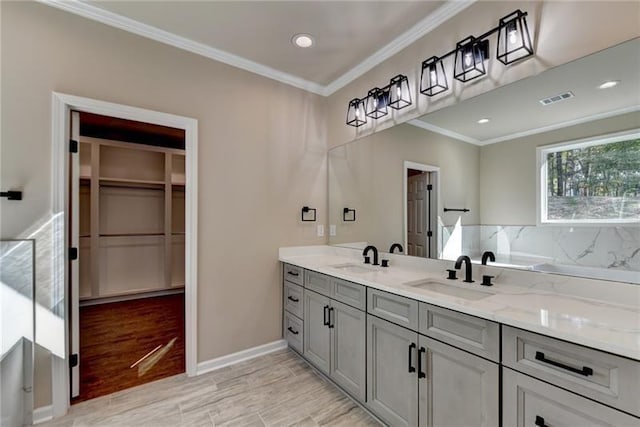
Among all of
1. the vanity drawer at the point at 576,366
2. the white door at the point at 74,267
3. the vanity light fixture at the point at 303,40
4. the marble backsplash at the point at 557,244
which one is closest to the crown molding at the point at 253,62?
the vanity light fixture at the point at 303,40

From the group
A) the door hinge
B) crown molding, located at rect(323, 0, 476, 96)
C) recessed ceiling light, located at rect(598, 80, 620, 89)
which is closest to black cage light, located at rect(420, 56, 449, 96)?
crown molding, located at rect(323, 0, 476, 96)

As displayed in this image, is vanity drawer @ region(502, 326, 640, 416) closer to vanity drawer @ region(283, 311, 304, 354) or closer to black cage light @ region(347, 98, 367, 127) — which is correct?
vanity drawer @ region(283, 311, 304, 354)

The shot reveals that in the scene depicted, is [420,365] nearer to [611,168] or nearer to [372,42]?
[611,168]

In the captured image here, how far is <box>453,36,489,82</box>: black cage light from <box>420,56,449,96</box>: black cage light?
111 millimetres

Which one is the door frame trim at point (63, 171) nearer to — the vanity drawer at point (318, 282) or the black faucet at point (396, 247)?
the vanity drawer at point (318, 282)

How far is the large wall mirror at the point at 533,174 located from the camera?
4.50 feet

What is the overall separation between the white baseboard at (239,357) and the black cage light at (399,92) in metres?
2.51

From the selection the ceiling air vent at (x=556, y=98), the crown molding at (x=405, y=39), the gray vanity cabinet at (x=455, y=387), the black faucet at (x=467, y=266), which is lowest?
the gray vanity cabinet at (x=455, y=387)

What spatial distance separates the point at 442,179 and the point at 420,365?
4.40 feet

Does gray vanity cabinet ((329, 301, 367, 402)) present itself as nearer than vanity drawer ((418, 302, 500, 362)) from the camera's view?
No

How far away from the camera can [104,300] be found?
4277 mm

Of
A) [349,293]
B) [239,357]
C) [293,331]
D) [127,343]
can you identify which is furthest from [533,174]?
[127,343]

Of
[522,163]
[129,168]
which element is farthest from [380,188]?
[129,168]

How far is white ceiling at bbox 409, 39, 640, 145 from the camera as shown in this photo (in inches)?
52.9
